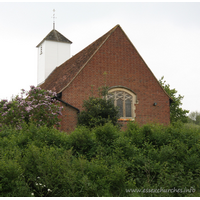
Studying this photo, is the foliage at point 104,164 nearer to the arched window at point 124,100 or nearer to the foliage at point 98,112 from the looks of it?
the foliage at point 98,112

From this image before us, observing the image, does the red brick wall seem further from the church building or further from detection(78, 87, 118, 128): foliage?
detection(78, 87, 118, 128): foliage

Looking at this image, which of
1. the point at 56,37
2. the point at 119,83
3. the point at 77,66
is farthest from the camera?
the point at 56,37

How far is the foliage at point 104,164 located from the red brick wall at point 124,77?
989 centimetres

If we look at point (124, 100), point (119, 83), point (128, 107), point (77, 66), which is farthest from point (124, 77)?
point (77, 66)

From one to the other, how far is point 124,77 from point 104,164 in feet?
45.1

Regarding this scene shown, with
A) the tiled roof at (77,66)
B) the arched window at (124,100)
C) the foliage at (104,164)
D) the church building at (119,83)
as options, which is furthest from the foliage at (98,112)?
the foliage at (104,164)

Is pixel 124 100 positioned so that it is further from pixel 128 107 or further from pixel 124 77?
pixel 124 77

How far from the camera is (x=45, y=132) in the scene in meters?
9.26

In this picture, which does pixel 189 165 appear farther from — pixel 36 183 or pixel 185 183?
pixel 36 183

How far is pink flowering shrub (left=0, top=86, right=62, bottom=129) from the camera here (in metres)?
15.2

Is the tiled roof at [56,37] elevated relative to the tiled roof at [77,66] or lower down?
elevated

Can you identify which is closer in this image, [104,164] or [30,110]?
[104,164]

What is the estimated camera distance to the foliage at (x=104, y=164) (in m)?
6.30

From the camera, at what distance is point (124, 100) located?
66.0ft
